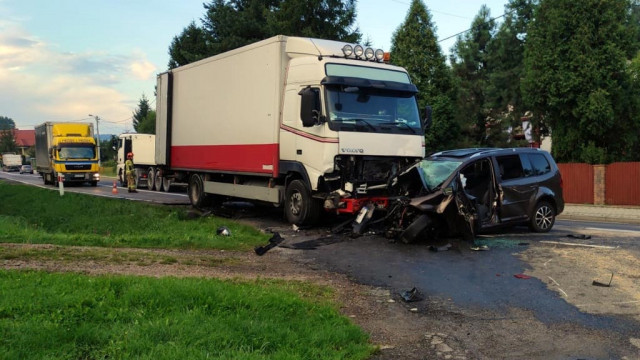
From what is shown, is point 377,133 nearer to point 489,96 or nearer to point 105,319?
point 105,319

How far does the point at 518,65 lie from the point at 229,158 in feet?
80.8

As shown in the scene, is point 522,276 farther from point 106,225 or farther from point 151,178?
point 151,178

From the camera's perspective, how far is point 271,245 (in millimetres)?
9312

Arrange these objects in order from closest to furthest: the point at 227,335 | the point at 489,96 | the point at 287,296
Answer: the point at 227,335
the point at 287,296
the point at 489,96

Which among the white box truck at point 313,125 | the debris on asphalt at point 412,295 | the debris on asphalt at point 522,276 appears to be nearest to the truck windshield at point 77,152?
the white box truck at point 313,125

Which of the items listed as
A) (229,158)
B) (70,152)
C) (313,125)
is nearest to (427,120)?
(313,125)

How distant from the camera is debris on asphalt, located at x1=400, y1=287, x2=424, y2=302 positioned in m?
6.01

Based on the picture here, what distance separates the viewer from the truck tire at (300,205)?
10672 millimetres

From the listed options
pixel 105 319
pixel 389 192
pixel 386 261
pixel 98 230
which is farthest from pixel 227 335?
pixel 98 230

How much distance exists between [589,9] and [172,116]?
18122 millimetres

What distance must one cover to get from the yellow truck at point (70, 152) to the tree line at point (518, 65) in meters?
10.5

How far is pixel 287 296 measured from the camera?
5.52m

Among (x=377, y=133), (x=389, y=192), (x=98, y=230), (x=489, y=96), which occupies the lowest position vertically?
(x=98, y=230)

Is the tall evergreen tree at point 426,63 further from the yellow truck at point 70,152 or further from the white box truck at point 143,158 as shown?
the yellow truck at point 70,152
